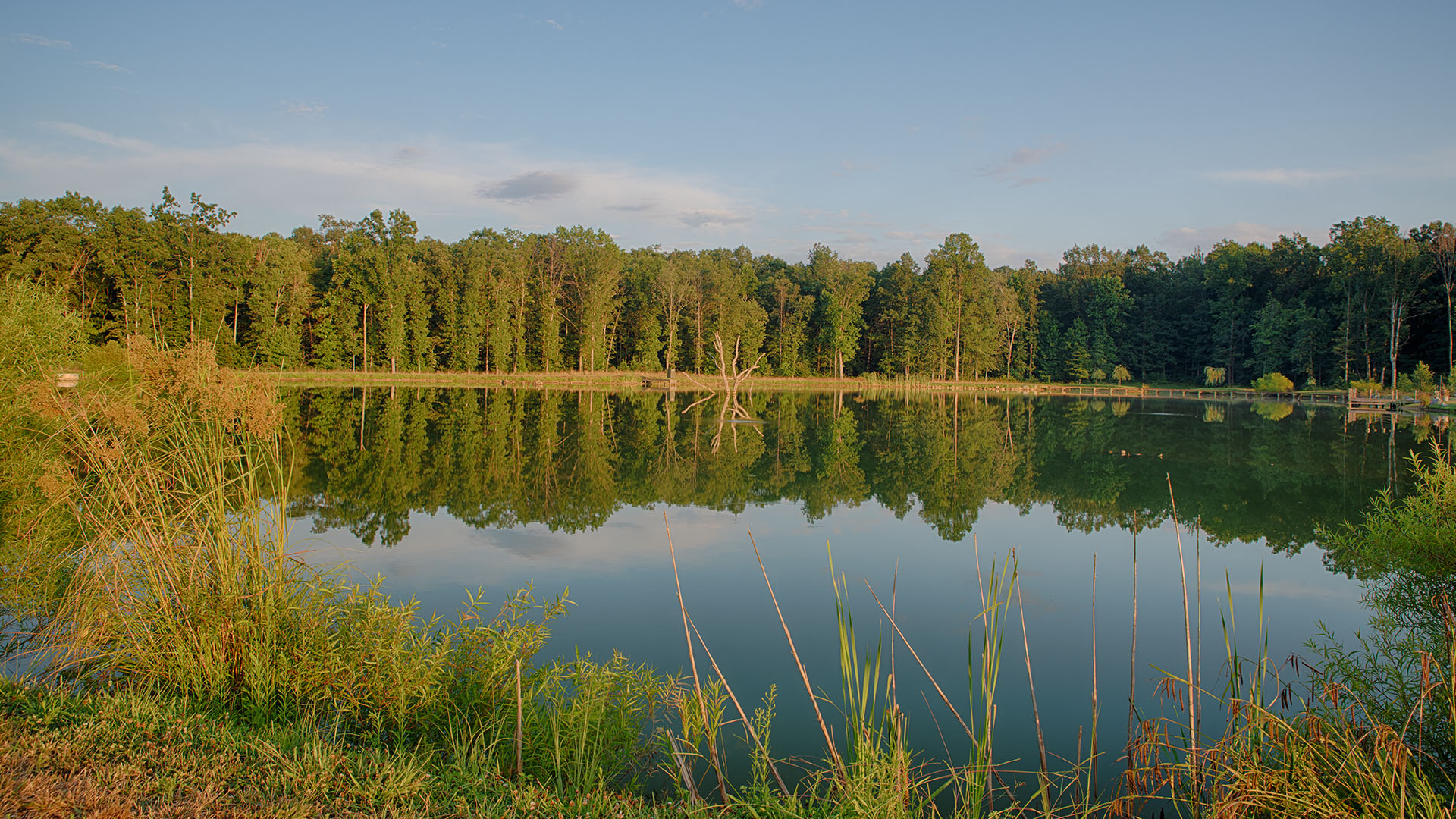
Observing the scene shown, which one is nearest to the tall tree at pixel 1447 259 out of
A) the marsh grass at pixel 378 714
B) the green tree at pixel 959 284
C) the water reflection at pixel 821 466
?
the water reflection at pixel 821 466

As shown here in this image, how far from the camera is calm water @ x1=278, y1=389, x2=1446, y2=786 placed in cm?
650

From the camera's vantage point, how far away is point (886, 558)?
32.0ft

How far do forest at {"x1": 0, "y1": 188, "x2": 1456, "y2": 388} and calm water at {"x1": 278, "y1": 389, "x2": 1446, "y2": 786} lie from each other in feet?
83.9

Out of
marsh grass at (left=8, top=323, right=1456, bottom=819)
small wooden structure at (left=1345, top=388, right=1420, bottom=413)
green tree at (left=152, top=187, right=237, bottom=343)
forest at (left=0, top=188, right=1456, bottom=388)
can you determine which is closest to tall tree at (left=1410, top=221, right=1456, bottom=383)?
forest at (left=0, top=188, right=1456, bottom=388)

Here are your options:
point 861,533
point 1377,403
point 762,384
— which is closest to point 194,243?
point 762,384

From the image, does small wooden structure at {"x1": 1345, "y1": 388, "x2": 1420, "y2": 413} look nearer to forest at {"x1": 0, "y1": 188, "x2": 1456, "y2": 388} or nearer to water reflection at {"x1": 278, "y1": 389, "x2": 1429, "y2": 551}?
forest at {"x1": 0, "y1": 188, "x2": 1456, "y2": 388}

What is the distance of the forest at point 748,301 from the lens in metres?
42.3

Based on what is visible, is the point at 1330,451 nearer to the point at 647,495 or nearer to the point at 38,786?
the point at 647,495

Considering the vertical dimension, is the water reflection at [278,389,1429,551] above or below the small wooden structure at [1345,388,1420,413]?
below

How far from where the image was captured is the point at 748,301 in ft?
199

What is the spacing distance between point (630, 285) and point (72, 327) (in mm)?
52350

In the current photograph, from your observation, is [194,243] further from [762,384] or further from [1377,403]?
[1377,403]

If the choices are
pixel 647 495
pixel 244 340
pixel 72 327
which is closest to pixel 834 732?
pixel 647 495

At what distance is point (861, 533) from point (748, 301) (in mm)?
50406
